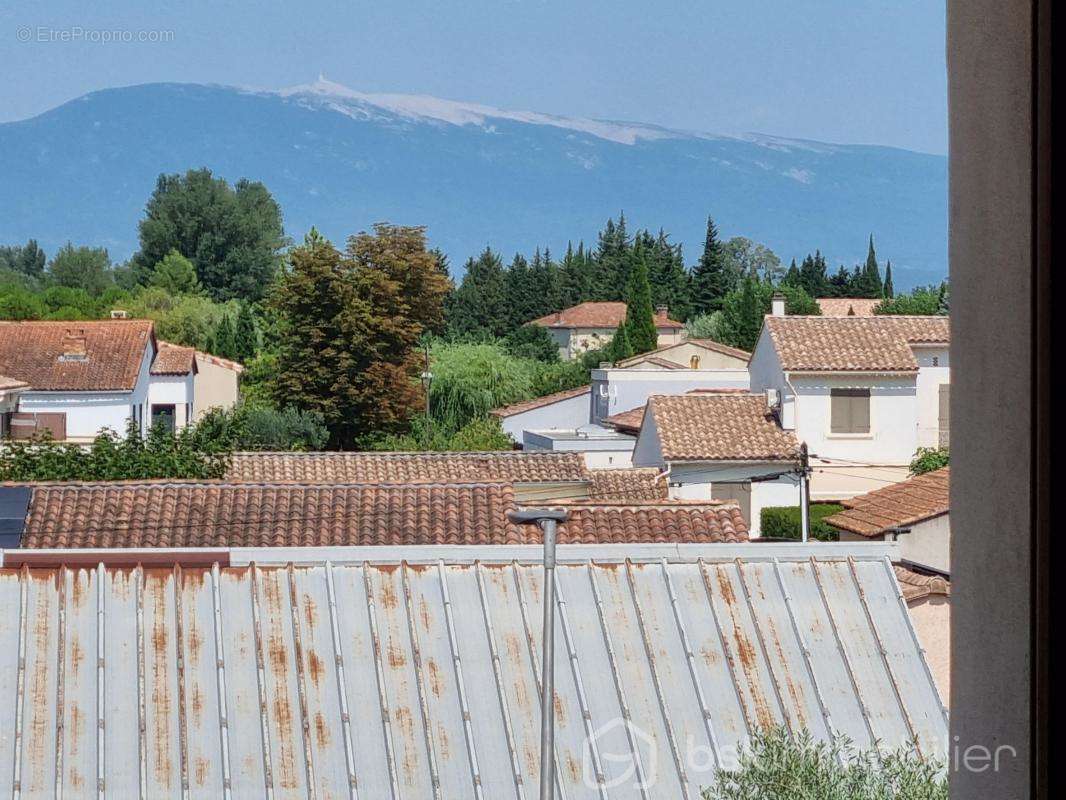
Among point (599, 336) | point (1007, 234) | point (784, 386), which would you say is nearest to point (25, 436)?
point (784, 386)

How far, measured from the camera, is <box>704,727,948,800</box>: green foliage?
455 cm

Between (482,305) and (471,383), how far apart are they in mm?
42962

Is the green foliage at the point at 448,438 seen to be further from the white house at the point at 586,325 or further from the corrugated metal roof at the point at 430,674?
the white house at the point at 586,325

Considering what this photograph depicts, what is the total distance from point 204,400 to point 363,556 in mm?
46033

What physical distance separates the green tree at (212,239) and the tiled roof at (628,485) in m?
76.9

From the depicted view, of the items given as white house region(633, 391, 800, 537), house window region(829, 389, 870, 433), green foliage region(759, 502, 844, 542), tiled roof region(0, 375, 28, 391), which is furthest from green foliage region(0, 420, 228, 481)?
house window region(829, 389, 870, 433)

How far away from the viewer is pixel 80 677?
809cm

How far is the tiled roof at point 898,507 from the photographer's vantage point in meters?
16.7

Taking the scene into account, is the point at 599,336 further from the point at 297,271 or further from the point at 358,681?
the point at 358,681

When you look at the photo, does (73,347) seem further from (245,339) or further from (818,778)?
(818,778)

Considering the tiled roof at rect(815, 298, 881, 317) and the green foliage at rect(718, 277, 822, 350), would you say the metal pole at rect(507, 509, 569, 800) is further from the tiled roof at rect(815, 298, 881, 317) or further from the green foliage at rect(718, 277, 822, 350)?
the tiled roof at rect(815, 298, 881, 317)

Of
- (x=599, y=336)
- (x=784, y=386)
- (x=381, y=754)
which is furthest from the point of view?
(x=599, y=336)

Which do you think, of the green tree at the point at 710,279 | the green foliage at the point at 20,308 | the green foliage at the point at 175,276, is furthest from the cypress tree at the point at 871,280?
the green foliage at the point at 20,308

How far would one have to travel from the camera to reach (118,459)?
82.7ft
